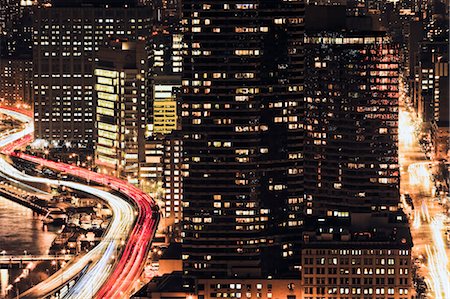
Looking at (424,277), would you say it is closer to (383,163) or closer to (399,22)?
(383,163)

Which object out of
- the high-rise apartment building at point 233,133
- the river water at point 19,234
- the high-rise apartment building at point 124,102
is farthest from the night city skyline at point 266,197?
the high-rise apartment building at point 124,102

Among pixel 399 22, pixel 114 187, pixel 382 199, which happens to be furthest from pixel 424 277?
pixel 399 22

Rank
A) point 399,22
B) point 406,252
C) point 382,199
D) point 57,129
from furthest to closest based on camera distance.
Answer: point 399,22 → point 57,129 → point 382,199 → point 406,252

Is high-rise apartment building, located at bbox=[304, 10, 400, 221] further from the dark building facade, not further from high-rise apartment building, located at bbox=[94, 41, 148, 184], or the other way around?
high-rise apartment building, located at bbox=[94, 41, 148, 184]

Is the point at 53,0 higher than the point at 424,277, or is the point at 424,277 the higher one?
the point at 53,0

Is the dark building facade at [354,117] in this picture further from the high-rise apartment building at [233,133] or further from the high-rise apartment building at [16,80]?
the high-rise apartment building at [16,80]

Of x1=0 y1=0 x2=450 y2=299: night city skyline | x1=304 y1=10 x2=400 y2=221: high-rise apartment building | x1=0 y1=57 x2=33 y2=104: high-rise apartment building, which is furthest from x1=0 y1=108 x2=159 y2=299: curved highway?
x1=0 y1=57 x2=33 y2=104: high-rise apartment building

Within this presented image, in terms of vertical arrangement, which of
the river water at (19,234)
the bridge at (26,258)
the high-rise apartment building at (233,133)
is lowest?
the bridge at (26,258)
